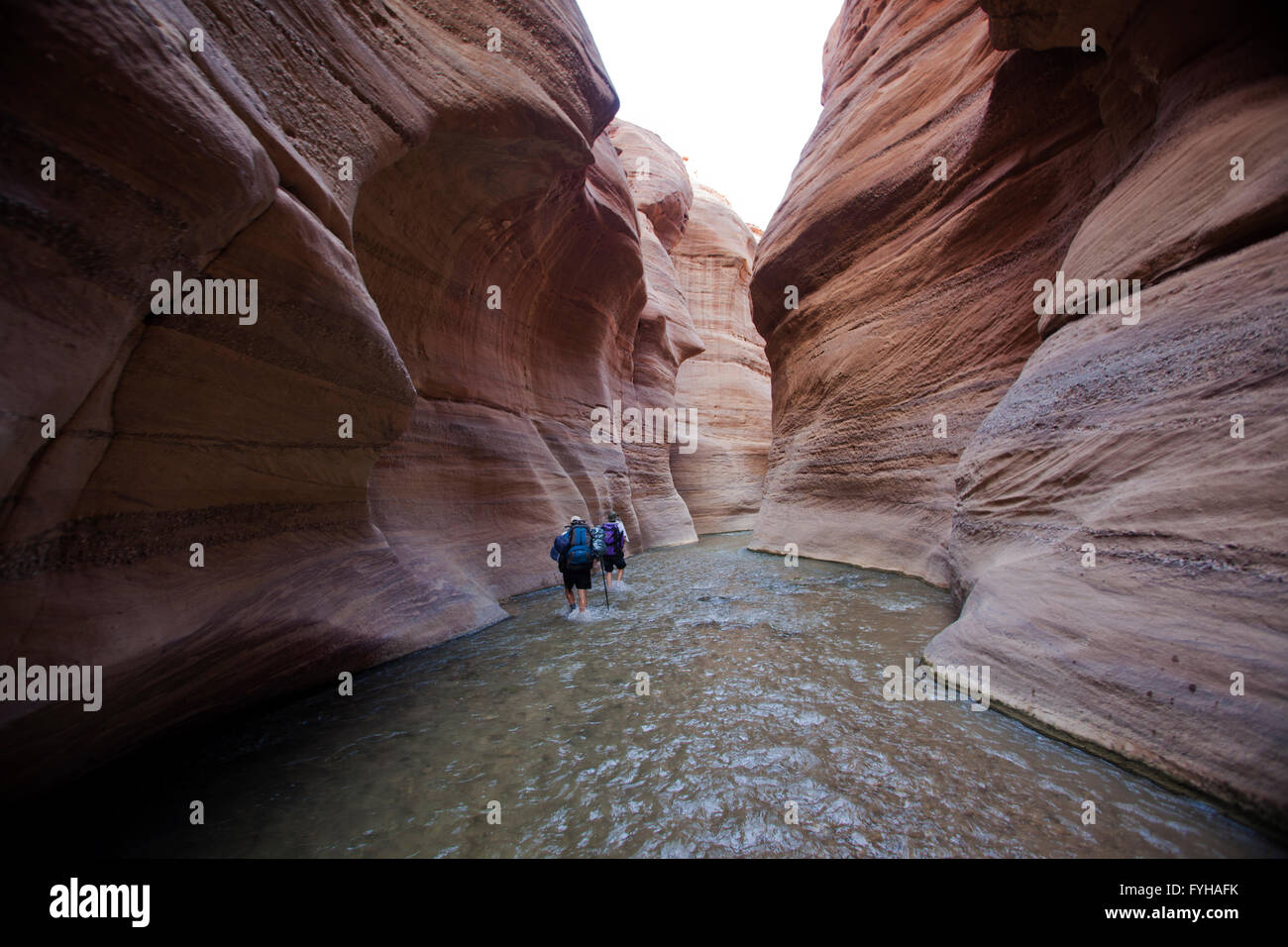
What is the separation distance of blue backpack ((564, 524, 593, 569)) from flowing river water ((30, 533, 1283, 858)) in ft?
5.84

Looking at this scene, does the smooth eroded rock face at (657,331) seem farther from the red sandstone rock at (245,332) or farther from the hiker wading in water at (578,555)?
the red sandstone rock at (245,332)

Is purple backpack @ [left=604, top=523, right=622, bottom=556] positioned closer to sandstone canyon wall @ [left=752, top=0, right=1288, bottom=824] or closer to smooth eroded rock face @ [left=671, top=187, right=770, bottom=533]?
sandstone canyon wall @ [left=752, top=0, right=1288, bottom=824]

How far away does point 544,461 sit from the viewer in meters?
9.02

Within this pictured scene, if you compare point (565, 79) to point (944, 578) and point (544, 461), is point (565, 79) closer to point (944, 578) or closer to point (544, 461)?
point (544, 461)

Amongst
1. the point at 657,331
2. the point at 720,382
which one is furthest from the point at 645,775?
the point at 720,382

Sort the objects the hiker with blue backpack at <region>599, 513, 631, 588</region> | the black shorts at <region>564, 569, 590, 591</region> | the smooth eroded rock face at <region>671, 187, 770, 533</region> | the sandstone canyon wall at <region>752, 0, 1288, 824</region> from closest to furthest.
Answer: the sandstone canyon wall at <region>752, 0, 1288, 824</region> < the black shorts at <region>564, 569, 590, 591</region> < the hiker with blue backpack at <region>599, 513, 631, 588</region> < the smooth eroded rock face at <region>671, 187, 770, 533</region>

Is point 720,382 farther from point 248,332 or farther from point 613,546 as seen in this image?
point 248,332

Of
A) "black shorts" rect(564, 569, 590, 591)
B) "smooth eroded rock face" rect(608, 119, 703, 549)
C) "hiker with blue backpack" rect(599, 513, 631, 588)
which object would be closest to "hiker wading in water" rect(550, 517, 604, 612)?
"black shorts" rect(564, 569, 590, 591)

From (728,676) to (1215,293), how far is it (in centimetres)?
418

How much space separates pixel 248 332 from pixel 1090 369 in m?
6.09

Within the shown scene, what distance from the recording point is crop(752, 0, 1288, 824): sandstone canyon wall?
7.92ft

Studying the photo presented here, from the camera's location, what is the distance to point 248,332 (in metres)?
3.17

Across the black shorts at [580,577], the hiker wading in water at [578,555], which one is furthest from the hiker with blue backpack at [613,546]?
the black shorts at [580,577]

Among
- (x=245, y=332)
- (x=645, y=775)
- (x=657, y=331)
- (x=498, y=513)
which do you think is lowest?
(x=645, y=775)
